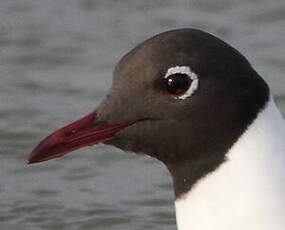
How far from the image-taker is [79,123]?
7.40 metres

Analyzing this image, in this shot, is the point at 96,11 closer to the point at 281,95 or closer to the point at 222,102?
the point at 281,95

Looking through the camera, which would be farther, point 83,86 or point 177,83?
point 83,86

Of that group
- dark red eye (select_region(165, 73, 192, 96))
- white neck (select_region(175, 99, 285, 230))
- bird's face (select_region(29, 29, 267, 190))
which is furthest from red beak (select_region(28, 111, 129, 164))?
white neck (select_region(175, 99, 285, 230))

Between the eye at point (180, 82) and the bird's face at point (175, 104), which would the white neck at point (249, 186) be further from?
the eye at point (180, 82)

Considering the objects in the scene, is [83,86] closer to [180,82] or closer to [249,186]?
[180,82]

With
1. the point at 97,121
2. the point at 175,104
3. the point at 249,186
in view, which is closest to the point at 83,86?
the point at 97,121

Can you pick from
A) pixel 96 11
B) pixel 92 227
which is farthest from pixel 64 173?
pixel 96 11

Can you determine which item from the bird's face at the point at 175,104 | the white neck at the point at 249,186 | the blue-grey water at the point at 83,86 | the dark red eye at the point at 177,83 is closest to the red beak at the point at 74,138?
the bird's face at the point at 175,104

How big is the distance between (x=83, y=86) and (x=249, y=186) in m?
4.50

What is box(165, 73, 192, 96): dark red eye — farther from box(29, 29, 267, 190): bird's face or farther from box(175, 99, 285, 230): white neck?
box(175, 99, 285, 230): white neck

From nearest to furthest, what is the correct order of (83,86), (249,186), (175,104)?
(249,186) → (175,104) → (83,86)

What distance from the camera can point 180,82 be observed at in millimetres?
7223

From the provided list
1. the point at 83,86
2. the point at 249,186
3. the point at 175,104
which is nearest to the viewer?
the point at 249,186

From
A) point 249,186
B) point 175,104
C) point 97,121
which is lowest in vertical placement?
point 249,186
